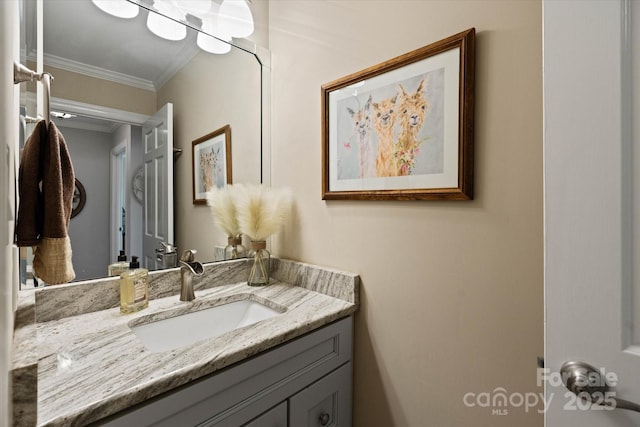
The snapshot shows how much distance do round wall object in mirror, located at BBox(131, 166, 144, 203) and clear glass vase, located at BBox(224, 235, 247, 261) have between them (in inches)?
16.0

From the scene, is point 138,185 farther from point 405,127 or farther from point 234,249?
point 405,127

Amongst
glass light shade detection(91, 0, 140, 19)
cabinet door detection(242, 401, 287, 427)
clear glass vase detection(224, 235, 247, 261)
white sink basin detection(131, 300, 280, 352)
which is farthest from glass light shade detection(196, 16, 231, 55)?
cabinet door detection(242, 401, 287, 427)

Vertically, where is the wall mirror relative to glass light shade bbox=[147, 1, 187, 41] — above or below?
below

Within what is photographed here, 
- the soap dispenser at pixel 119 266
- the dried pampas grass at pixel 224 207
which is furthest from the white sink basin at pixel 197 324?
the dried pampas grass at pixel 224 207

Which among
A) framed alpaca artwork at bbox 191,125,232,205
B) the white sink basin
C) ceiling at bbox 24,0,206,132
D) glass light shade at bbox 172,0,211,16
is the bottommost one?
the white sink basin

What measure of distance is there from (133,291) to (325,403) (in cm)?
75

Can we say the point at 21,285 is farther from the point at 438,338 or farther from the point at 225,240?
the point at 438,338

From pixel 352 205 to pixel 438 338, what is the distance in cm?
54

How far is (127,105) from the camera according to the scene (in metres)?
1.10

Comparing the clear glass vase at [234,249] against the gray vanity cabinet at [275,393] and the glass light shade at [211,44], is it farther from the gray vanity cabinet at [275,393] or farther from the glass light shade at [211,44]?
the glass light shade at [211,44]

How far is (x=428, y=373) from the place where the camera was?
0.98 meters

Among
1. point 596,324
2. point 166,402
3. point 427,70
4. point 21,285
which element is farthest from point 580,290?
point 21,285

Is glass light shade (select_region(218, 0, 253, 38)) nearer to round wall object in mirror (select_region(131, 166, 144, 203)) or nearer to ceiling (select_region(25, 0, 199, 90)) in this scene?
ceiling (select_region(25, 0, 199, 90))

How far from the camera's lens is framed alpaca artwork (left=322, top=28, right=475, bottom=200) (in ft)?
2.88
